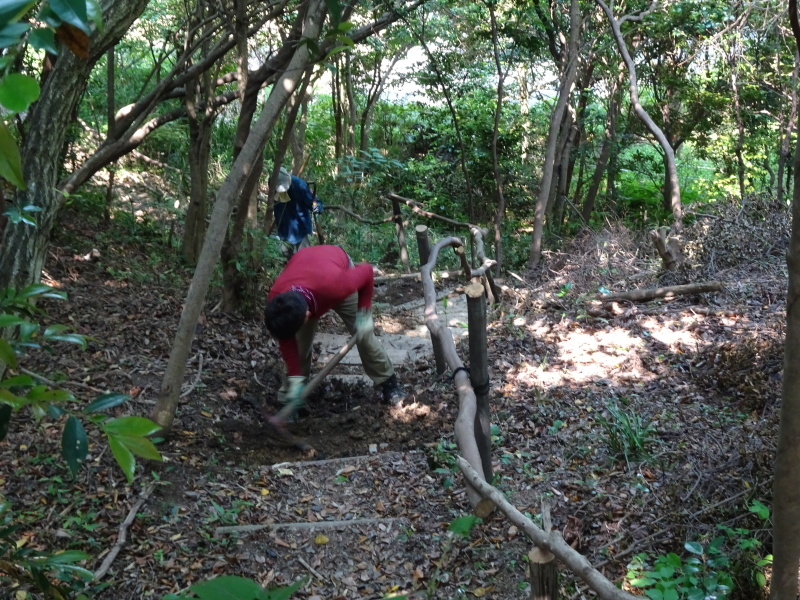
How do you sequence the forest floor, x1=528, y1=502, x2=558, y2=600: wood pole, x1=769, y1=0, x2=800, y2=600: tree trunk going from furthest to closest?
the forest floor
x1=528, y1=502, x2=558, y2=600: wood pole
x1=769, y1=0, x2=800, y2=600: tree trunk

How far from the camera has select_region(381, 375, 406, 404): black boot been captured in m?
5.73

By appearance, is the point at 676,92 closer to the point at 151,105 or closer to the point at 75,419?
the point at 151,105

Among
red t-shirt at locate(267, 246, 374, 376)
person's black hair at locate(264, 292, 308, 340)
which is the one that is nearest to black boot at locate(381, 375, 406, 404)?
red t-shirt at locate(267, 246, 374, 376)

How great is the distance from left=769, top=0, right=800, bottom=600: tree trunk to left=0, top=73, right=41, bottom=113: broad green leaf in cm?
158

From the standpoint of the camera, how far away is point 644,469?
3918 millimetres

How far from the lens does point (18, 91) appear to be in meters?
0.81

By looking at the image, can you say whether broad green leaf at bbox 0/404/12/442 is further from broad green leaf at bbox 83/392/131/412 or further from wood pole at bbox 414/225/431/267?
wood pole at bbox 414/225/431/267

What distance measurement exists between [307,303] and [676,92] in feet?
31.9

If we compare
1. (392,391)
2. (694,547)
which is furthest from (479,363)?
(392,391)

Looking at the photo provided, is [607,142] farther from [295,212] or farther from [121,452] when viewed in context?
[121,452]

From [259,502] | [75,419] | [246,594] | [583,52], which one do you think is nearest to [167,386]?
[259,502]

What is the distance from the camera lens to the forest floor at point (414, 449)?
130 inches

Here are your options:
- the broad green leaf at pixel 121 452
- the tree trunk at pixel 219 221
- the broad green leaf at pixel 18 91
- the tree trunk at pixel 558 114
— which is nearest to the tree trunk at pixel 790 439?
the broad green leaf at pixel 121 452

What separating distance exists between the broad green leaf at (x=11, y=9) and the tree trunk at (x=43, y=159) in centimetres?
246
